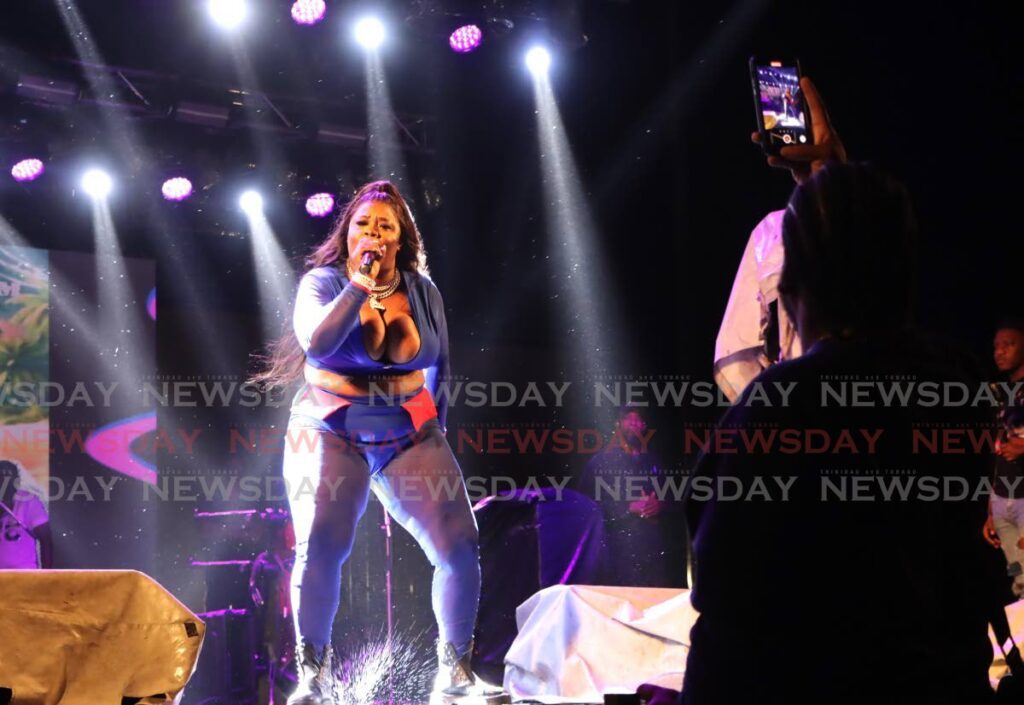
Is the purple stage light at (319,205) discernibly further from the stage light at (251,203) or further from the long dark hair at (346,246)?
the long dark hair at (346,246)

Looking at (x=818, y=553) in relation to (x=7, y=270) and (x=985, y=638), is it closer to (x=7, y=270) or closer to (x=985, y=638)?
(x=985, y=638)

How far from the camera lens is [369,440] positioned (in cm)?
371

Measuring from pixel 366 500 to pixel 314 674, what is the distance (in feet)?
2.04

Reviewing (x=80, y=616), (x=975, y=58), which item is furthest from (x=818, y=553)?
(x=975, y=58)

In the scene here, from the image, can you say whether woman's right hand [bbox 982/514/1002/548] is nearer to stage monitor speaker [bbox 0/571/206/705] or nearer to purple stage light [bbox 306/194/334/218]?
stage monitor speaker [bbox 0/571/206/705]

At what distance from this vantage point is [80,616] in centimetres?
257

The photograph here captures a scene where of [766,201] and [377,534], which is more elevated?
[766,201]

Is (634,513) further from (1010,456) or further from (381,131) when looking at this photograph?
(381,131)

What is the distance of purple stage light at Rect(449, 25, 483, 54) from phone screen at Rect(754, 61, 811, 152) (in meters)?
4.37

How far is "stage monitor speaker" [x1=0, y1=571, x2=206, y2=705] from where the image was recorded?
2.52 m

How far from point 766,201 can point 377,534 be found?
3388 millimetres

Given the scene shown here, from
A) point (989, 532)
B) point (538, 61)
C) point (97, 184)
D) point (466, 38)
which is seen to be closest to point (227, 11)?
point (466, 38)

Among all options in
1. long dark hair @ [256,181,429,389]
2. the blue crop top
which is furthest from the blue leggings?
long dark hair @ [256,181,429,389]

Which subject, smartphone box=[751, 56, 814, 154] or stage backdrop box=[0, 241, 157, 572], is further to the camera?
stage backdrop box=[0, 241, 157, 572]
